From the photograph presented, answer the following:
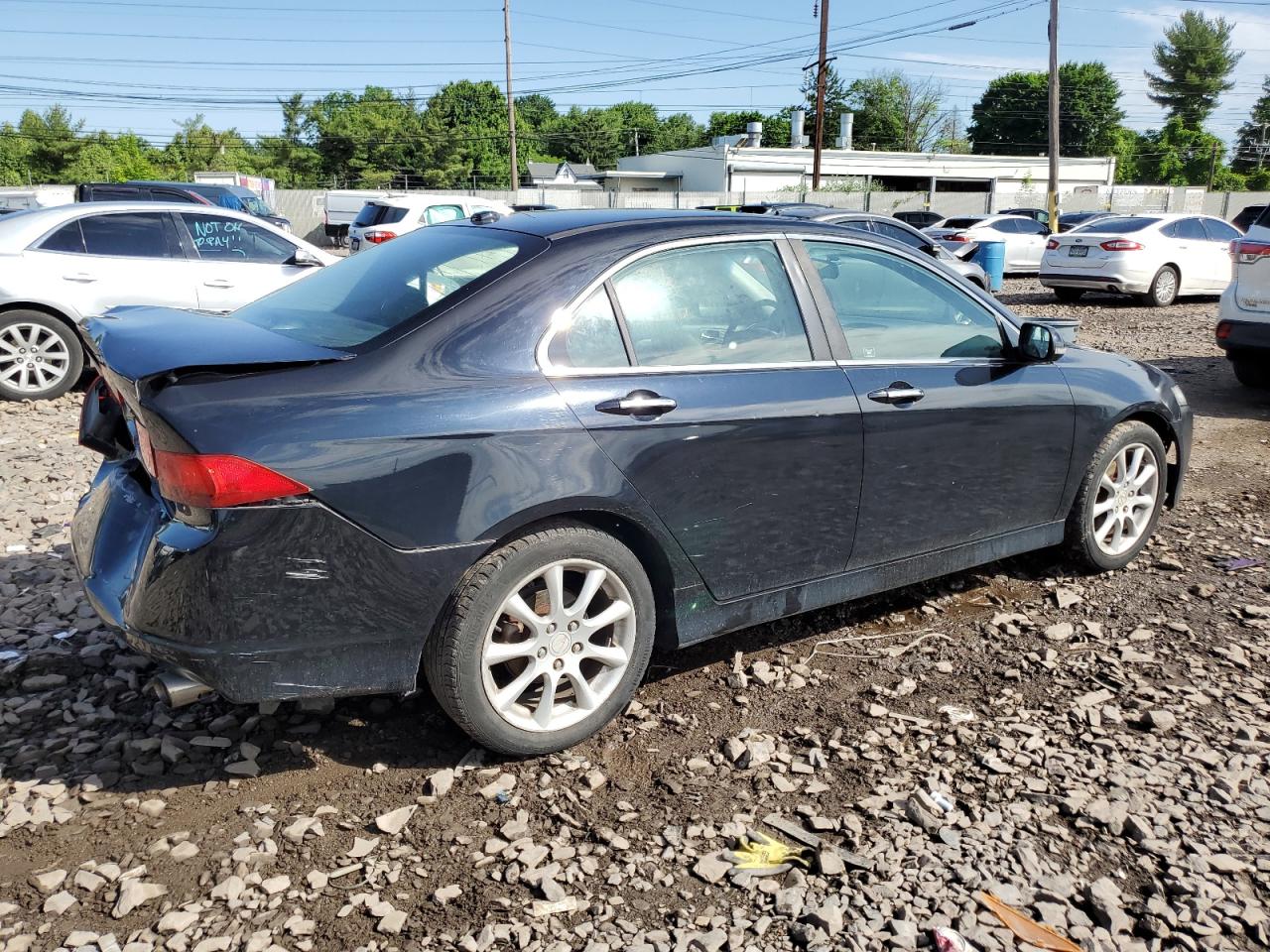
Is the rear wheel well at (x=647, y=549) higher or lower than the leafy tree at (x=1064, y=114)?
lower

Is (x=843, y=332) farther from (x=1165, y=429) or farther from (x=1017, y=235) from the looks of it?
(x=1017, y=235)

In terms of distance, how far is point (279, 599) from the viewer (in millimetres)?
2686

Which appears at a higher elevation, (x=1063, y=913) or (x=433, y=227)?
(x=433, y=227)

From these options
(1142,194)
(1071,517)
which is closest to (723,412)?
(1071,517)

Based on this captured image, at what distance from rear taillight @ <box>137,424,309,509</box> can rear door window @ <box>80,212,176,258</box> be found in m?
7.19

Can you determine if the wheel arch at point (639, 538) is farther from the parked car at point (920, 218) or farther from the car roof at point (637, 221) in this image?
the parked car at point (920, 218)

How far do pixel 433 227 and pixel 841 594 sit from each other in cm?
210

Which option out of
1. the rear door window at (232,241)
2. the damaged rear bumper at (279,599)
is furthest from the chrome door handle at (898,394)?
the rear door window at (232,241)

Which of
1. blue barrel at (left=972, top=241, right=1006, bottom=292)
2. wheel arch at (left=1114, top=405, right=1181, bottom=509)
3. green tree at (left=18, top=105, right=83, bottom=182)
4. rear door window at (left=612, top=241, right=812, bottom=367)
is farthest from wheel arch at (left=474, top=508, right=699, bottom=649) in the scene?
green tree at (left=18, top=105, right=83, bottom=182)

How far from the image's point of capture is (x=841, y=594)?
12.5ft

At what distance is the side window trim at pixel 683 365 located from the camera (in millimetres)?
3104

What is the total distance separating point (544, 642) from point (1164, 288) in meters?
16.6

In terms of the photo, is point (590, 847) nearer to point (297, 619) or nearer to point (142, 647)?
point (297, 619)

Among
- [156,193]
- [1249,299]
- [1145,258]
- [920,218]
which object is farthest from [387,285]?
[920,218]
